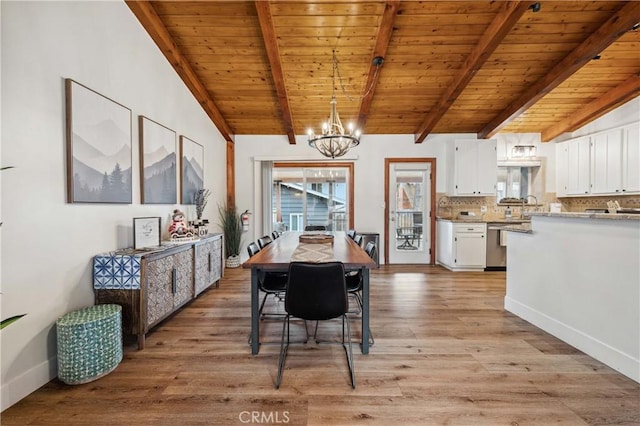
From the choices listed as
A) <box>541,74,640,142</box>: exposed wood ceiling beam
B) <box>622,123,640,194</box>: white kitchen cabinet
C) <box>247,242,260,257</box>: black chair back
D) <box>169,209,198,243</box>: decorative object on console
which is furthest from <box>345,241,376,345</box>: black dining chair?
<box>541,74,640,142</box>: exposed wood ceiling beam

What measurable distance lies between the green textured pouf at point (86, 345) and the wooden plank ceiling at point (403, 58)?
2.94 metres

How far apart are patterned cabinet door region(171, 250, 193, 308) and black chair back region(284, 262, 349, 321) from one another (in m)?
1.48

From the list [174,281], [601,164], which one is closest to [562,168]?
[601,164]

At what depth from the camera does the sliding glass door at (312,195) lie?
5.45m

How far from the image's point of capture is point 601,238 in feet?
6.75

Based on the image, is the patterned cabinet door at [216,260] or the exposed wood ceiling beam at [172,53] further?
the patterned cabinet door at [216,260]

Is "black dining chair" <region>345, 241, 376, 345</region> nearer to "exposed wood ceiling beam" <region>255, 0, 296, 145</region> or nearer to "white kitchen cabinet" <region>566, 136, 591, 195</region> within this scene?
"exposed wood ceiling beam" <region>255, 0, 296, 145</region>

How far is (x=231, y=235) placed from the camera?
16.4 feet

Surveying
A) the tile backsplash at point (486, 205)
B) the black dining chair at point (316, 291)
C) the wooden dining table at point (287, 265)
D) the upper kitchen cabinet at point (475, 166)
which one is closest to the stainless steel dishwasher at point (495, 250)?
the tile backsplash at point (486, 205)

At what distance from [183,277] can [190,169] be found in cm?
169

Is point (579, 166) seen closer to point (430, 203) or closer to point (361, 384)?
point (430, 203)

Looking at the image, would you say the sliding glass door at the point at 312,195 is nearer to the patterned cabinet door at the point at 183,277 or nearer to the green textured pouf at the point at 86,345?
the patterned cabinet door at the point at 183,277

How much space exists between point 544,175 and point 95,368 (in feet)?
23.4

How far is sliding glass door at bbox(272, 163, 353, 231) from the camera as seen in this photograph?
545 cm
